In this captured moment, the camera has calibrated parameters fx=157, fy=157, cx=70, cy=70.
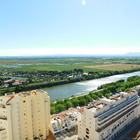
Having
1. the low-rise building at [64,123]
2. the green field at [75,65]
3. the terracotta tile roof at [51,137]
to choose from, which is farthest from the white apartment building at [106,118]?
the green field at [75,65]

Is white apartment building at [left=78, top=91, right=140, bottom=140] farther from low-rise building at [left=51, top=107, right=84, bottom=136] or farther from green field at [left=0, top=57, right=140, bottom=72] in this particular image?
green field at [left=0, top=57, right=140, bottom=72]

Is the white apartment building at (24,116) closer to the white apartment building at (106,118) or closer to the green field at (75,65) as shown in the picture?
the white apartment building at (106,118)

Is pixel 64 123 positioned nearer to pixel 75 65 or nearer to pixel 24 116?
pixel 24 116

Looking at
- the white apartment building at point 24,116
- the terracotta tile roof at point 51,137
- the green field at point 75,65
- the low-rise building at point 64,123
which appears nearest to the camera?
the white apartment building at point 24,116

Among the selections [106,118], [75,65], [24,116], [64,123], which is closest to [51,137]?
[64,123]

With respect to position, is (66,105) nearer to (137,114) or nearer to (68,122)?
(68,122)

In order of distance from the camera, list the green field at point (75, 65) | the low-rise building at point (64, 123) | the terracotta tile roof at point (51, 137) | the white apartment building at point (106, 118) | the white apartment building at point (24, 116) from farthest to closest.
Answer: the green field at point (75, 65), the low-rise building at point (64, 123), the terracotta tile roof at point (51, 137), the white apartment building at point (106, 118), the white apartment building at point (24, 116)

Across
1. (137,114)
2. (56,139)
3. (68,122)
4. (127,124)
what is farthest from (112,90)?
(56,139)
